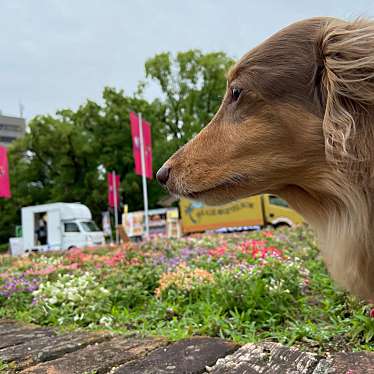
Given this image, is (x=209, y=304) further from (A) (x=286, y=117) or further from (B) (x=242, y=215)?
(B) (x=242, y=215)

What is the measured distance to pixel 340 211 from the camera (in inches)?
67.8

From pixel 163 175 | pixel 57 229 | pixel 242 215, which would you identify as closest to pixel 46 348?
pixel 163 175

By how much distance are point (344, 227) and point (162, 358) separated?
113 cm

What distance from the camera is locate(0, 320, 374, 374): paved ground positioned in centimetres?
190

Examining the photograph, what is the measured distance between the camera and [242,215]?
72.1 ft

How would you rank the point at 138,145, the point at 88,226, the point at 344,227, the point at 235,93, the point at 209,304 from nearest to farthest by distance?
the point at 344,227 → the point at 235,93 → the point at 209,304 → the point at 138,145 → the point at 88,226

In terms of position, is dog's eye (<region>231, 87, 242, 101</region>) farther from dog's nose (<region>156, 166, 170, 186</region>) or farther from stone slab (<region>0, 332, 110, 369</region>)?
stone slab (<region>0, 332, 110, 369</region>)

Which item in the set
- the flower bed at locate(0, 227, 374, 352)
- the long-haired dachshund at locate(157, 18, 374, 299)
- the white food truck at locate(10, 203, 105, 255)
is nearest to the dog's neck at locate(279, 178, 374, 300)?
the long-haired dachshund at locate(157, 18, 374, 299)

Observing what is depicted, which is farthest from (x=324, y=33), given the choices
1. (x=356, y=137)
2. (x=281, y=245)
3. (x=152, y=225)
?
(x=152, y=225)

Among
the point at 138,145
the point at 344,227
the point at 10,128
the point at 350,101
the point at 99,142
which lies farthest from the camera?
the point at 10,128

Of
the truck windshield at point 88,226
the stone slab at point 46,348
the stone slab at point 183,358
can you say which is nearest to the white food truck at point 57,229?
the truck windshield at point 88,226

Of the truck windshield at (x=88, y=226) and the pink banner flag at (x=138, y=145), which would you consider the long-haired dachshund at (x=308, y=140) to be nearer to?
the pink banner flag at (x=138, y=145)

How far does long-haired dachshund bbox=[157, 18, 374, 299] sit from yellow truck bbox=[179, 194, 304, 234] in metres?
18.5

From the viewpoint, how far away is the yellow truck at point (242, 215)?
2108cm
